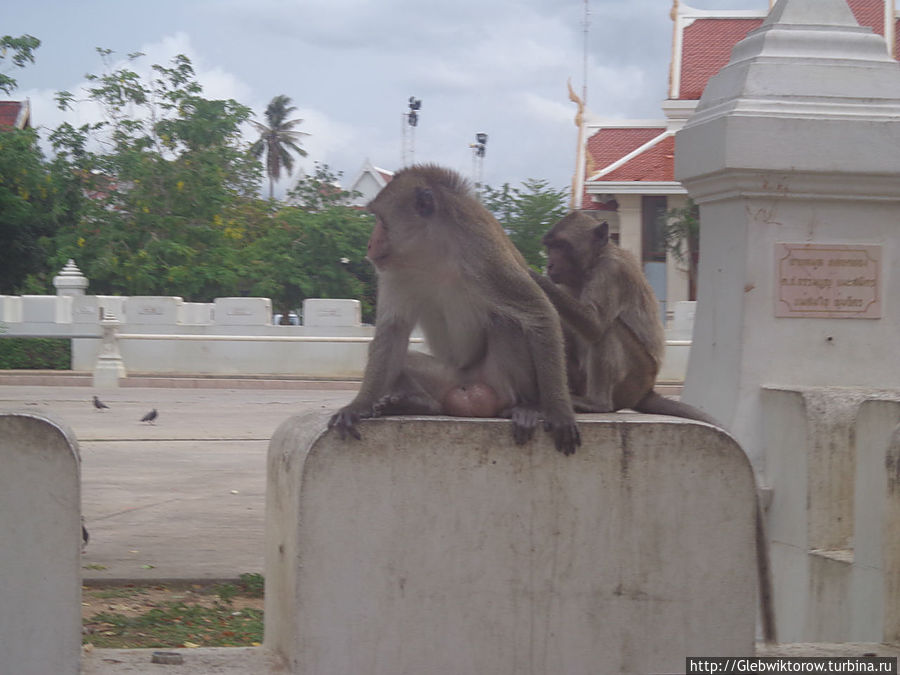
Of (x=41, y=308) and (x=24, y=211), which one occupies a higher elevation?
(x=24, y=211)

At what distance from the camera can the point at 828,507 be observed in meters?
4.77

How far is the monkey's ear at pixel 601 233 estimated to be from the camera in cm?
461

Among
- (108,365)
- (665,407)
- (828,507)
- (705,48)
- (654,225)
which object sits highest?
(705,48)

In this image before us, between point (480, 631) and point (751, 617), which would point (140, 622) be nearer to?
point (480, 631)

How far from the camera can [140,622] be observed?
4.85 metres

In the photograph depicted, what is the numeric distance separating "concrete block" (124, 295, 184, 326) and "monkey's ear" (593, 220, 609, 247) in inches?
687

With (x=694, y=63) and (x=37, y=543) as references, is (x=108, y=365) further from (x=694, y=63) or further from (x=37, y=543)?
(x=37, y=543)

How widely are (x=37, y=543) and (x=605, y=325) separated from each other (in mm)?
2369

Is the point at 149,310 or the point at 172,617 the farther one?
the point at 149,310

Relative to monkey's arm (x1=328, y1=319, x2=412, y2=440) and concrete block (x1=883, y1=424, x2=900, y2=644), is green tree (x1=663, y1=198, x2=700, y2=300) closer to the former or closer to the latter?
concrete block (x1=883, y1=424, x2=900, y2=644)

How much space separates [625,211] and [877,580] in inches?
868

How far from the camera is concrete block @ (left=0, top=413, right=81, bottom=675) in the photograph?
3100 millimetres

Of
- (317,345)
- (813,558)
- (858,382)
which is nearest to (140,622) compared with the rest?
(813,558)

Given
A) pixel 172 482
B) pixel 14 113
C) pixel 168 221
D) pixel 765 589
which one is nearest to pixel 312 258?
pixel 168 221
